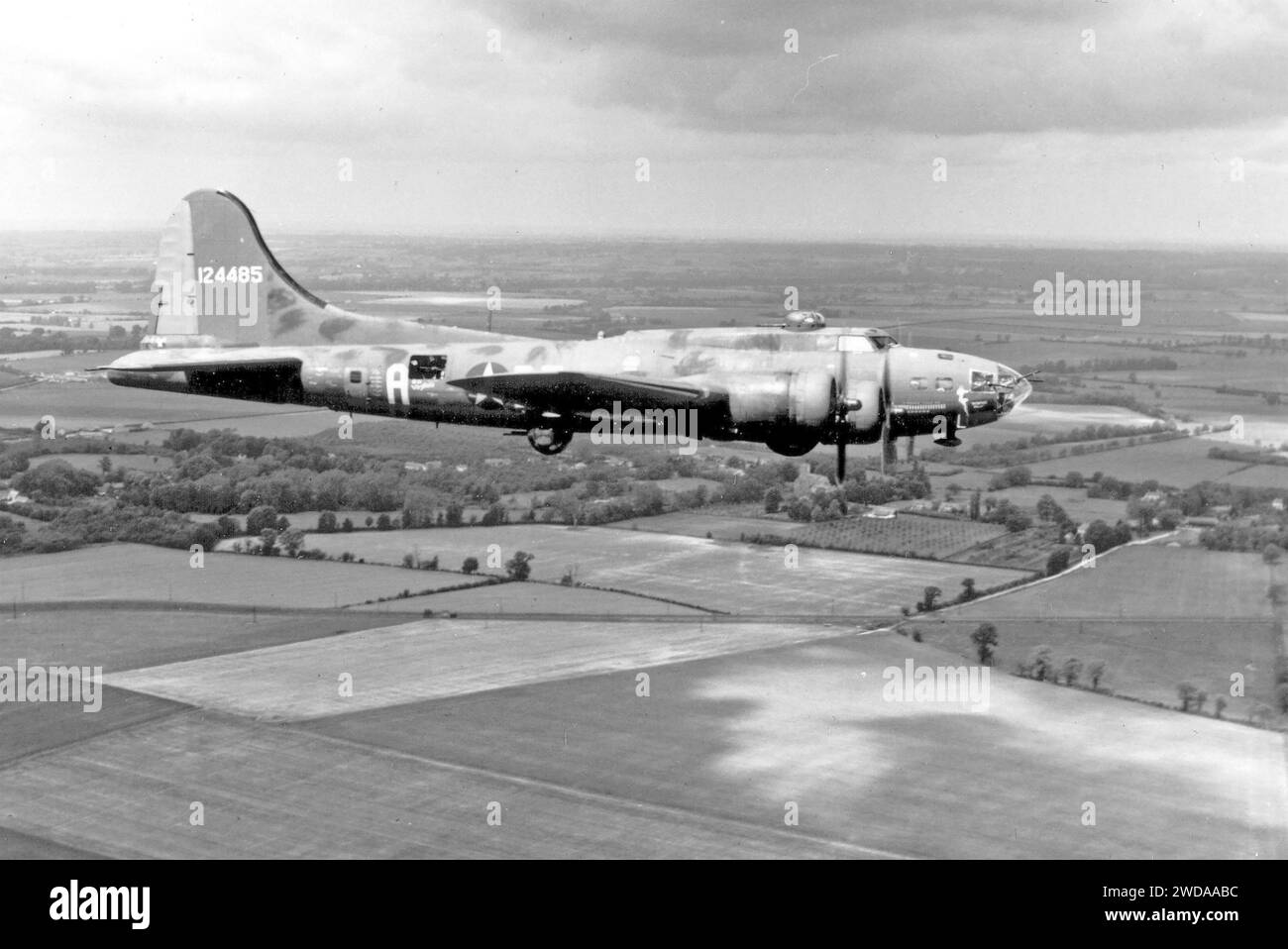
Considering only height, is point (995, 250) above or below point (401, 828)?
above

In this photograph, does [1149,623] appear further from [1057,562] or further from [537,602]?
[537,602]

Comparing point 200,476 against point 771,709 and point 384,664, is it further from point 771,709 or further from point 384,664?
point 771,709

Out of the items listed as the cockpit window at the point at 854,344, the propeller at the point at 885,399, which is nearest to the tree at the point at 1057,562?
the propeller at the point at 885,399

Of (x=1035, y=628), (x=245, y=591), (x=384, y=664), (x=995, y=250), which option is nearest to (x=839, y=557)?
(x=1035, y=628)

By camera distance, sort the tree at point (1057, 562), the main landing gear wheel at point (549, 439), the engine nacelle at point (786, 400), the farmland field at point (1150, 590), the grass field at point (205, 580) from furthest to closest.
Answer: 1. the tree at point (1057, 562)
2. the grass field at point (205, 580)
3. the farmland field at point (1150, 590)
4. the main landing gear wheel at point (549, 439)
5. the engine nacelle at point (786, 400)

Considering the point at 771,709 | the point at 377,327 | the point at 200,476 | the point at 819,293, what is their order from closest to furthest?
the point at 377,327
the point at 771,709
the point at 200,476
the point at 819,293

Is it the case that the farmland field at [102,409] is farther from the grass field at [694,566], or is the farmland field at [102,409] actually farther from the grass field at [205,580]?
the grass field at [694,566]
